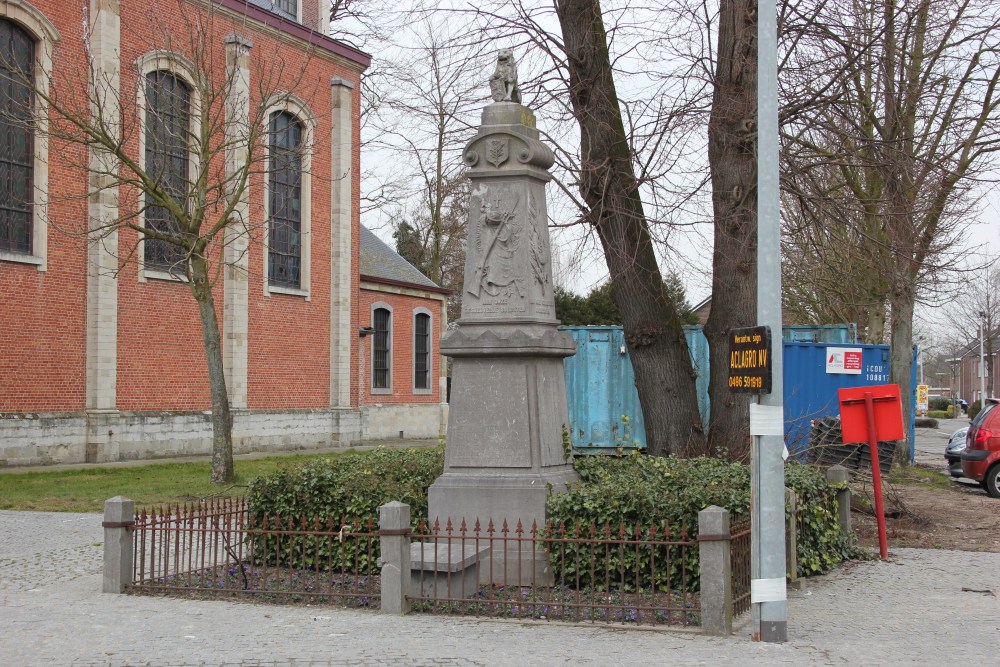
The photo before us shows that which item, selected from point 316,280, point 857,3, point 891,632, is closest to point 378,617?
point 891,632

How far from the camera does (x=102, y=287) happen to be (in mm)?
23672

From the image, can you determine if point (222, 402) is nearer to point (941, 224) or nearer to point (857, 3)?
point (857, 3)

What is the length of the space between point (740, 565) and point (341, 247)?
24341 mm

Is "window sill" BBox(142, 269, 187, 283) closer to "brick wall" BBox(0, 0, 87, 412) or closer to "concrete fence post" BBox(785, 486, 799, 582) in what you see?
"brick wall" BBox(0, 0, 87, 412)

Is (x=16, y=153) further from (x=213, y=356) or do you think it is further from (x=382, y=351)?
(x=382, y=351)

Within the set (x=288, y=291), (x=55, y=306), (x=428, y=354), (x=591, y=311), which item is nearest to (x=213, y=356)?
(x=55, y=306)

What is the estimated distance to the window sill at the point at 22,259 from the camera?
21.9 metres

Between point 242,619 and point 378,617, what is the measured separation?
1.03 metres

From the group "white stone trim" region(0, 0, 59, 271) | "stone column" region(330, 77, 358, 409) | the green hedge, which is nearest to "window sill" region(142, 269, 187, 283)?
"white stone trim" region(0, 0, 59, 271)

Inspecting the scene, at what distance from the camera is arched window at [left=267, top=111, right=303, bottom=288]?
29047 mm

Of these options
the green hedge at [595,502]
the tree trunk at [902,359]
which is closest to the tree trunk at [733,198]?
the green hedge at [595,502]

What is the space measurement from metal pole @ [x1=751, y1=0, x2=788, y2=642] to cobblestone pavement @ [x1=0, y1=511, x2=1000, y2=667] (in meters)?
0.29

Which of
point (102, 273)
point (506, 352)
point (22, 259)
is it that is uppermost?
point (22, 259)

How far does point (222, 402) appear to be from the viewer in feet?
61.0
